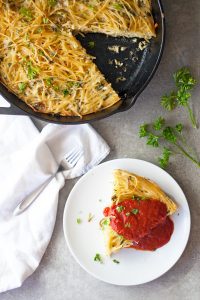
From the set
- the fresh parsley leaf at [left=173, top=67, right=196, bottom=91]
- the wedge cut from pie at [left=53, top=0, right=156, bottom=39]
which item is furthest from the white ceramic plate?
the wedge cut from pie at [left=53, top=0, right=156, bottom=39]

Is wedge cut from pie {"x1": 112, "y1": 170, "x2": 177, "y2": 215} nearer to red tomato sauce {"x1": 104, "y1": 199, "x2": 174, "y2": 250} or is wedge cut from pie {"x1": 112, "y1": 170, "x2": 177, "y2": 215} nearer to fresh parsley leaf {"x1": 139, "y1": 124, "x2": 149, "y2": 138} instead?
red tomato sauce {"x1": 104, "y1": 199, "x2": 174, "y2": 250}

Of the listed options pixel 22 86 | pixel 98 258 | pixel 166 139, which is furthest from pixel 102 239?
pixel 22 86

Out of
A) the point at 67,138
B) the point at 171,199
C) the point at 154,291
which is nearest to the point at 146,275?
the point at 154,291

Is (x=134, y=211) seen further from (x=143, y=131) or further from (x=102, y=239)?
(x=143, y=131)

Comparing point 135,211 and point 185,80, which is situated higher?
point 185,80

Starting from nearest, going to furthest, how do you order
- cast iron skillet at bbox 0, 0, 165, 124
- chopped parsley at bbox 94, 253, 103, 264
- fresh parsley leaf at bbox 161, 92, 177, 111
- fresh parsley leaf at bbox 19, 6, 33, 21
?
fresh parsley leaf at bbox 19, 6, 33, 21 → cast iron skillet at bbox 0, 0, 165, 124 → fresh parsley leaf at bbox 161, 92, 177, 111 → chopped parsley at bbox 94, 253, 103, 264

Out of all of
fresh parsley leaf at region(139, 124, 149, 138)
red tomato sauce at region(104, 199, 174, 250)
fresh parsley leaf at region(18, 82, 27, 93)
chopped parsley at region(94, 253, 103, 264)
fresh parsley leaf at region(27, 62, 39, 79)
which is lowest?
chopped parsley at region(94, 253, 103, 264)
